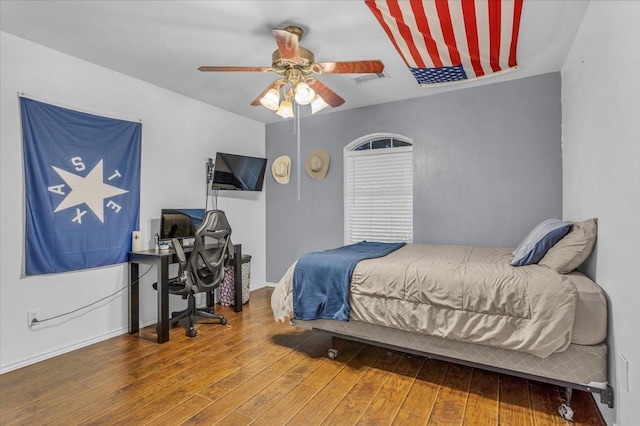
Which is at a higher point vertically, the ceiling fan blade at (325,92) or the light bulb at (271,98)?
the ceiling fan blade at (325,92)

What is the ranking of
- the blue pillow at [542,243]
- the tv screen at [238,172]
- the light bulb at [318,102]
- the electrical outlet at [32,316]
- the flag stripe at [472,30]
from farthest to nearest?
the tv screen at [238,172], the light bulb at [318,102], the electrical outlet at [32,316], the blue pillow at [542,243], the flag stripe at [472,30]

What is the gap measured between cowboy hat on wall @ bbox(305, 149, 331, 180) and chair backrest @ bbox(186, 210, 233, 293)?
5.52ft

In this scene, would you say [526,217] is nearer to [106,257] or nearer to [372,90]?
[372,90]

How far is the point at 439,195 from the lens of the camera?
3908mm

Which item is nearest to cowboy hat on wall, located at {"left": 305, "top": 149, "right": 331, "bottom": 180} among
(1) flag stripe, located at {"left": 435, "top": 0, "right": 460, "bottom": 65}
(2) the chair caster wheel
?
(1) flag stripe, located at {"left": 435, "top": 0, "right": 460, "bottom": 65}

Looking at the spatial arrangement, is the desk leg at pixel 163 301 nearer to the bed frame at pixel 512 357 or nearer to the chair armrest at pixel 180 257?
the chair armrest at pixel 180 257

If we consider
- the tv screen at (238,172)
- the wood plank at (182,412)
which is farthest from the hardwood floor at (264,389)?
the tv screen at (238,172)

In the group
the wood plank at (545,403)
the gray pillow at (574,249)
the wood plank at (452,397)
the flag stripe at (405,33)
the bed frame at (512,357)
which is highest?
the flag stripe at (405,33)

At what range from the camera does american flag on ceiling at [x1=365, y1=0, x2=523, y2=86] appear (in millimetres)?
2129

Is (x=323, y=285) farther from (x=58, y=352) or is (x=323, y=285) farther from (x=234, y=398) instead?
(x=58, y=352)

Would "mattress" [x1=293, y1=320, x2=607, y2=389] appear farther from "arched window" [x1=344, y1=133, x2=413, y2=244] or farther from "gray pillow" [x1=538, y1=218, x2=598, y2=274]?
"arched window" [x1=344, y1=133, x2=413, y2=244]

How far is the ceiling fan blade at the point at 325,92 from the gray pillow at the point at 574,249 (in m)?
1.98

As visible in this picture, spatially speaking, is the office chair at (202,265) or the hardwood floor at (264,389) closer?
the hardwood floor at (264,389)

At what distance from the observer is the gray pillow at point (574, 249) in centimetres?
206
